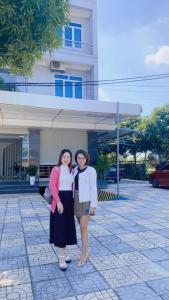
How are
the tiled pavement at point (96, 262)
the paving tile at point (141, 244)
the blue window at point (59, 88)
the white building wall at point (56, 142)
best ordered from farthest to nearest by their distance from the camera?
the blue window at point (59, 88) < the white building wall at point (56, 142) < the paving tile at point (141, 244) < the tiled pavement at point (96, 262)

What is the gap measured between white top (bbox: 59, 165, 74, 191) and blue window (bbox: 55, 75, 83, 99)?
12482 millimetres

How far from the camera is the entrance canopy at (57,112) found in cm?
1091

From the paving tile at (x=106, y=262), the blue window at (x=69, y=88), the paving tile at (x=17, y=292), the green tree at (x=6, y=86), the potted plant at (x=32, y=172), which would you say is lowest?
the paving tile at (x=17, y=292)

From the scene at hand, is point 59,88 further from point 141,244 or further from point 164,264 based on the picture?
point 164,264

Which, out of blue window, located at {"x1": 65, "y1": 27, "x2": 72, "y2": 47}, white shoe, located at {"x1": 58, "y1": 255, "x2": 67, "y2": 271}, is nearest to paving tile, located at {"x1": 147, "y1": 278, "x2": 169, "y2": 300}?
white shoe, located at {"x1": 58, "y1": 255, "x2": 67, "y2": 271}

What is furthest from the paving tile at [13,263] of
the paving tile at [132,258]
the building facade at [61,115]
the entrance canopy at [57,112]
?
the building facade at [61,115]

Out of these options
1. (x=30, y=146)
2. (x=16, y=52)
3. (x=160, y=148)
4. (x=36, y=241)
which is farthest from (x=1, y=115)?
(x=160, y=148)

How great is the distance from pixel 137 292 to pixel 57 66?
14.4 metres

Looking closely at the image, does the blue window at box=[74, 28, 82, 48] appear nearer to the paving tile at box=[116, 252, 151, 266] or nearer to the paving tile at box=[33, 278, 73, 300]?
the paving tile at box=[116, 252, 151, 266]

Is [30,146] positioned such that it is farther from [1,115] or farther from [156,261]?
[156,261]

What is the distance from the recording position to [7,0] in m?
3.29

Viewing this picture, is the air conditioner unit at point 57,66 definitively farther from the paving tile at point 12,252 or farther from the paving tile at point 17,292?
the paving tile at point 17,292

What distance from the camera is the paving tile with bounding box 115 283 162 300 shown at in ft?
10.6

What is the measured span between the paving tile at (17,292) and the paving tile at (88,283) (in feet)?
1.80
